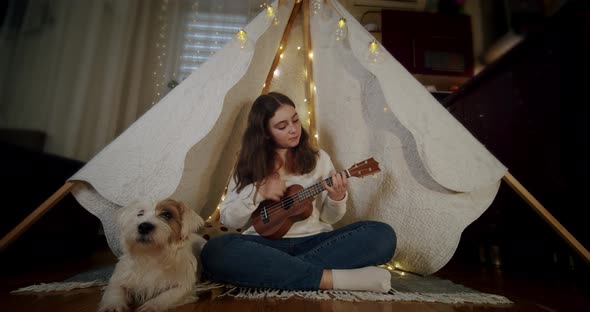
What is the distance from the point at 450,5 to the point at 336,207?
7.93ft

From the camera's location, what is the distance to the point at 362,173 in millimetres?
1098

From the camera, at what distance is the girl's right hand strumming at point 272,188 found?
112 cm

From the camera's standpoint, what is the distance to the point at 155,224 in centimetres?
83

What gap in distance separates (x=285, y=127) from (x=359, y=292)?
72 cm

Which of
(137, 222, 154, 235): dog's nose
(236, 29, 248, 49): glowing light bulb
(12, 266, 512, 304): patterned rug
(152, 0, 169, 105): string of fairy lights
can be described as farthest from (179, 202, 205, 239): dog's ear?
Answer: (152, 0, 169, 105): string of fairy lights

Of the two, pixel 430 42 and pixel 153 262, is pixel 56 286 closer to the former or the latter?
pixel 153 262

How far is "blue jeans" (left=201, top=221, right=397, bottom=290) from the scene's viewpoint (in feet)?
2.93

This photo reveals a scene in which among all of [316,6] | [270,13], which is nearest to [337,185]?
[270,13]

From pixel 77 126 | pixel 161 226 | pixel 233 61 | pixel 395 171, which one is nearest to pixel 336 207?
pixel 395 171

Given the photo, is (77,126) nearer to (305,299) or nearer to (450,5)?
(305,299)

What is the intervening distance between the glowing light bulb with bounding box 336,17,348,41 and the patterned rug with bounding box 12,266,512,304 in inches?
45.1

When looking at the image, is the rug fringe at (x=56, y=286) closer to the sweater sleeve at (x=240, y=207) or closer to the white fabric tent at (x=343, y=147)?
the white fabric tent at (x=343, y=147)

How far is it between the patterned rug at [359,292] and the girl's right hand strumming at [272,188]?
1.13 feet

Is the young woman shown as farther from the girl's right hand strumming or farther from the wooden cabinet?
the wooden cabinet
